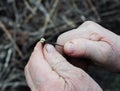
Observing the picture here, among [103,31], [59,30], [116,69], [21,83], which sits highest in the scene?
[103,31]

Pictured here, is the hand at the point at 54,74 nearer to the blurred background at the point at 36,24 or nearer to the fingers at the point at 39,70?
the fingers at the point at 39,70

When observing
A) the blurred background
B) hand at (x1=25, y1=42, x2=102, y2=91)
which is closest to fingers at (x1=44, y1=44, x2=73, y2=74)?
hand at (x1=25, y1=42, x2=102, y2=91)

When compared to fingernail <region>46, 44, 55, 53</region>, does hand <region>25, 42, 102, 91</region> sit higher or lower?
lower

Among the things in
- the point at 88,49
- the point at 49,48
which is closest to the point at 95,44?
the point at 88,49

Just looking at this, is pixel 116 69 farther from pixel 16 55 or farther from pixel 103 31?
pixel 16 55

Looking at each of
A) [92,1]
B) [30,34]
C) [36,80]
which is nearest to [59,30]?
[30,34]

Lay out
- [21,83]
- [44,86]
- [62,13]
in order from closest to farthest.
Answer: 1. [44,86]
2. [21,83]
3. [62,13]

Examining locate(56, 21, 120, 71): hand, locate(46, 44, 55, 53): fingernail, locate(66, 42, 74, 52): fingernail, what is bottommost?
locate(56, 21, 120, 71): hand

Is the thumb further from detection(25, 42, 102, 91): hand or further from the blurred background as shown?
the blurred background
